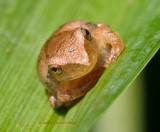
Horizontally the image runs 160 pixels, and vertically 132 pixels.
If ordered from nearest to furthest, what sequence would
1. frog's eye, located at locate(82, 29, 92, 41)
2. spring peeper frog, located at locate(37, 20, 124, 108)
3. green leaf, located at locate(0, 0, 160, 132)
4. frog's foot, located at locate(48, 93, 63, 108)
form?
1. green leaf, located at locate(0, 0, 160, 132)
2. spring peeper frog, located at locate(37, 20, 124, 108)
3. frog's eye, located at locate(82, 29, 92, 41)
4. frog's foot, located at locate(48, 93, 63, 108)

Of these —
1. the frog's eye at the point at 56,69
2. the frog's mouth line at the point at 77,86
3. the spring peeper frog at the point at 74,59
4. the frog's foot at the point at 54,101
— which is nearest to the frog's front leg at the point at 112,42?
the spring peeper frog at the point at 74,59

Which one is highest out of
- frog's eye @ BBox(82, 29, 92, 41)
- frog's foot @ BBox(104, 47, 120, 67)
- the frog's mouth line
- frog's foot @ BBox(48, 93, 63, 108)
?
frog's eye @ BBox(82, 29, 92, 41)

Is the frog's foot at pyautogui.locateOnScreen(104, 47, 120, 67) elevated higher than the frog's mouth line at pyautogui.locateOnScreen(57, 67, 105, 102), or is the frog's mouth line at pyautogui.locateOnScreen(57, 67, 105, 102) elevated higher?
the frog's foot at pyautogui.locateOnScreen(104, 47, 120, 67)

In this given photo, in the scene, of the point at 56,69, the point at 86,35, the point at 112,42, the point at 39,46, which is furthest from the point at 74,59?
the point at 39,46

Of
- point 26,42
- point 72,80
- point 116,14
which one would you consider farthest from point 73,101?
point 116,14

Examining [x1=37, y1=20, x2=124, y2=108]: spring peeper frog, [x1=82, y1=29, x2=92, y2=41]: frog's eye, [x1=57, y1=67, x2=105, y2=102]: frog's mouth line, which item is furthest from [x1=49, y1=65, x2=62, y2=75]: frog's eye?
[x1=82, y1=29, x2=92, y2=41]: frog's eye

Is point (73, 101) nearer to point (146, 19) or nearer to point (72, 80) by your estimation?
point (72, 80)

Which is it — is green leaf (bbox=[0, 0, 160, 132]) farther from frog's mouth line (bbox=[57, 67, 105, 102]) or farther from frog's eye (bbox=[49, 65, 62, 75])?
frog's eye (bbox=[49, 65, 62, 75])

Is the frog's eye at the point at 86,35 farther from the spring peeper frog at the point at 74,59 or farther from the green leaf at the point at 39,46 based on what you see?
the green leaf at the point at 39,46
